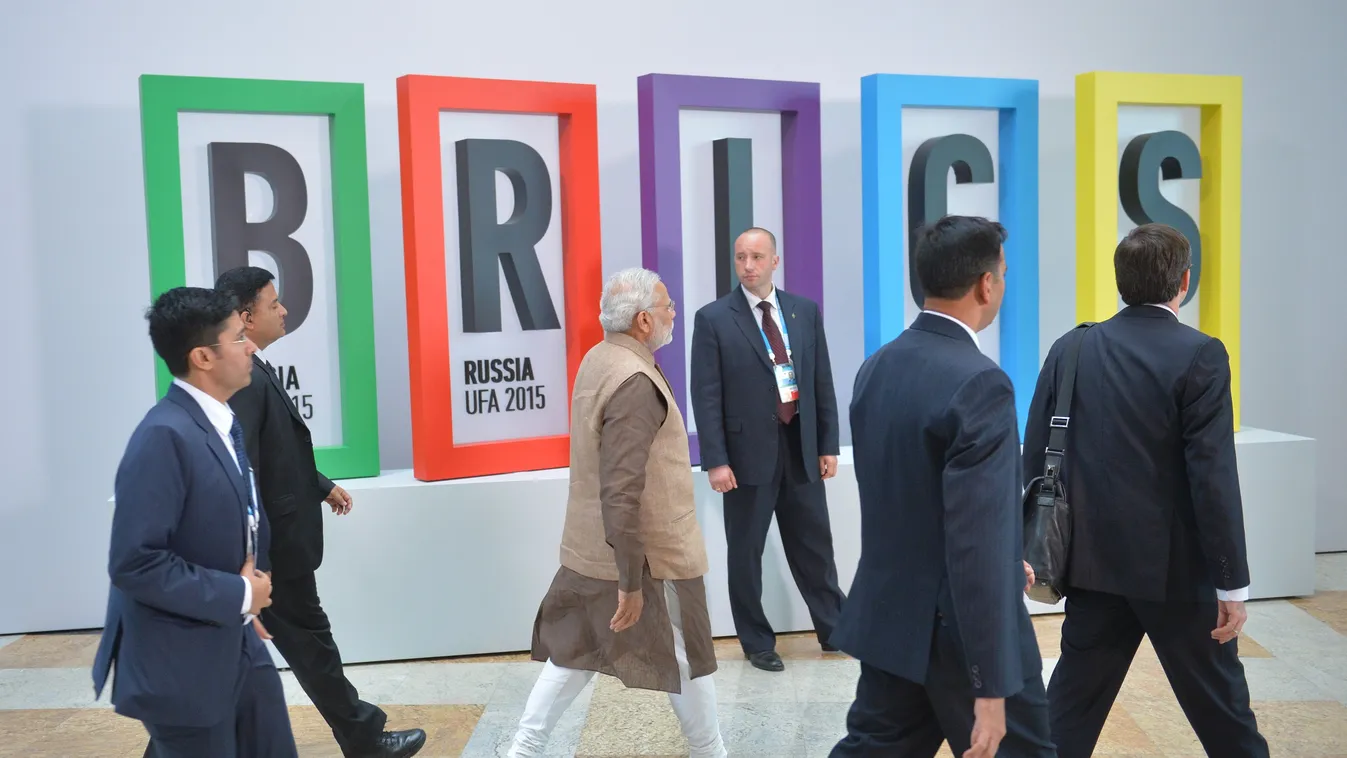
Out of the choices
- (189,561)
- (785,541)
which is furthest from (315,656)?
(785,541)

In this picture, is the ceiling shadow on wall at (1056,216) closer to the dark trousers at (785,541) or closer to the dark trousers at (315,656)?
the dark trousers at (785,541)

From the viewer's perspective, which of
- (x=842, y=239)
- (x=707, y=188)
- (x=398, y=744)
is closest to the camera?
(x=398, y=744)

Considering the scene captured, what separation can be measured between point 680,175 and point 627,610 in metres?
2.26

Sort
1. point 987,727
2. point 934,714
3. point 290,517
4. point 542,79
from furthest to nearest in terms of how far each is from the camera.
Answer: point 542,79, point 290,517, point 934,714, point 987,727

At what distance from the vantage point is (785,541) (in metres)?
4.50

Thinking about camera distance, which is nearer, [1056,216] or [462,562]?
[462,562]

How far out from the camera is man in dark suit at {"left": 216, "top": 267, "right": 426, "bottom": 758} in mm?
3146

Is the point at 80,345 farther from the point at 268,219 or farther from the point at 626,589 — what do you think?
the point at 626,589

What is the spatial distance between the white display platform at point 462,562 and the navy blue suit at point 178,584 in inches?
89.7

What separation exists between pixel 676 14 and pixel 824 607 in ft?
8.94

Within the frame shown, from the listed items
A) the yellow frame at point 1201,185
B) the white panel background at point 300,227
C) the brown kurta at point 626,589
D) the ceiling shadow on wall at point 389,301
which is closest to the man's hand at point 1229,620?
the brown kurta at point 626,589

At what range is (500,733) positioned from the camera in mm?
3801

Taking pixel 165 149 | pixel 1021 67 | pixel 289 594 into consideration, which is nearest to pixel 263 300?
pixel 289 594

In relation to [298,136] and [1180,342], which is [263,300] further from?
[1180,342]
